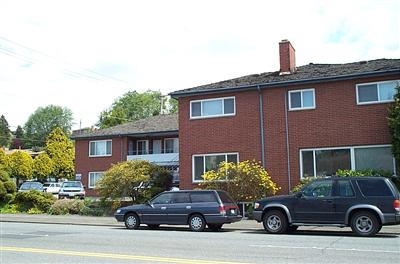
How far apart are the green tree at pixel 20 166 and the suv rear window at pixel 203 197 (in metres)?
47.7

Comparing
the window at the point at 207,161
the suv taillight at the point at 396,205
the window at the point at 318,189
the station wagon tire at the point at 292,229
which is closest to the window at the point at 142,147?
the window at the point at 207,161

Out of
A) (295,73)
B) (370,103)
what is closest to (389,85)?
(370,103)

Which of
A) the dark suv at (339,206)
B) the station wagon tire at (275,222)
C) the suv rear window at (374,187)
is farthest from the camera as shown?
the station wagon tire at (275,222)

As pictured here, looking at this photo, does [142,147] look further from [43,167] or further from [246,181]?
[43,167]

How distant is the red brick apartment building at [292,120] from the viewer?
22.5 metres

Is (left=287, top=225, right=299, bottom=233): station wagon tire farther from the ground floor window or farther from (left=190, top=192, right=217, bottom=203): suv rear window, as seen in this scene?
the ground floor window

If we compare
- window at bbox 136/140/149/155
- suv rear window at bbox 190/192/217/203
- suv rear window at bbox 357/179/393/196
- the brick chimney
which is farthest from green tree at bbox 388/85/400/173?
window at bbox 136/140/149/155

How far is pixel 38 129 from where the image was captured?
130m

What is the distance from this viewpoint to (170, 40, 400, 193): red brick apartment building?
22.5m

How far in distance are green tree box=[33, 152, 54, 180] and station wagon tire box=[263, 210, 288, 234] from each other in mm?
→ 51492

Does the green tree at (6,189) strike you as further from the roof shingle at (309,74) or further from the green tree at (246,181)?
the green tree at (246,181)

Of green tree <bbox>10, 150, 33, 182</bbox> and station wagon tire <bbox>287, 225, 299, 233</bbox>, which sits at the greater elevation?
green tree <bbox>10, 150, 33, 182</bbox>

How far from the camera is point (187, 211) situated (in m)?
18.1

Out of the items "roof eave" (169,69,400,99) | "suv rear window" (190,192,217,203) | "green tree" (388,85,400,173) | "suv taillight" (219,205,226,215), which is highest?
"roof eave" (169,69,400,99)
